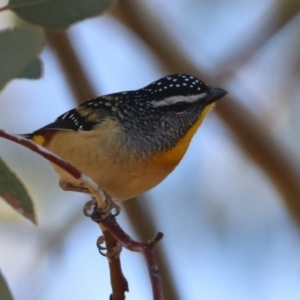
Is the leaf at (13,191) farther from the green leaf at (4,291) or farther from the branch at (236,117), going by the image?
the branch at (236,117)

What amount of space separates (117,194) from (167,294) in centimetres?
52

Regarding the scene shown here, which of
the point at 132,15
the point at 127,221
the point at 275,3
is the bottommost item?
the point at 127,221

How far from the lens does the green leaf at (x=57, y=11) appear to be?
103 cm

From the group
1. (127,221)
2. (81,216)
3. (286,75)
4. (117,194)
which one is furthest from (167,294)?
(286,75)

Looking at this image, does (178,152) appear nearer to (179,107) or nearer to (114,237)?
(179,107)

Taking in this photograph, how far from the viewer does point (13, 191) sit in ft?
3.34

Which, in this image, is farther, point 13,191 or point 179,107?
point 179,107

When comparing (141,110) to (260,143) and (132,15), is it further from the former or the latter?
(132,15)

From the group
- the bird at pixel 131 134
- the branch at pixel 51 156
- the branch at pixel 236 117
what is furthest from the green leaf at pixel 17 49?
the branch at pixel 236 117

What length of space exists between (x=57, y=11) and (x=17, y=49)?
6.7 inches

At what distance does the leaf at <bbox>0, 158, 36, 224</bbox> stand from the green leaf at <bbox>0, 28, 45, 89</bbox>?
174 mm

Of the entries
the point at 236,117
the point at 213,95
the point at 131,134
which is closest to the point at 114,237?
the point at 131,134

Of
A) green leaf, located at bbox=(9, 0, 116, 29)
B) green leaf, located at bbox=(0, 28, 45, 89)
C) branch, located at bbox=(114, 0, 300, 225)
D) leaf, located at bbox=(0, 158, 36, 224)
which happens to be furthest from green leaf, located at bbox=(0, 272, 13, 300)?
branch, located at bbox=(114, 0, 300, 225)

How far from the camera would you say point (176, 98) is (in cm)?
193
